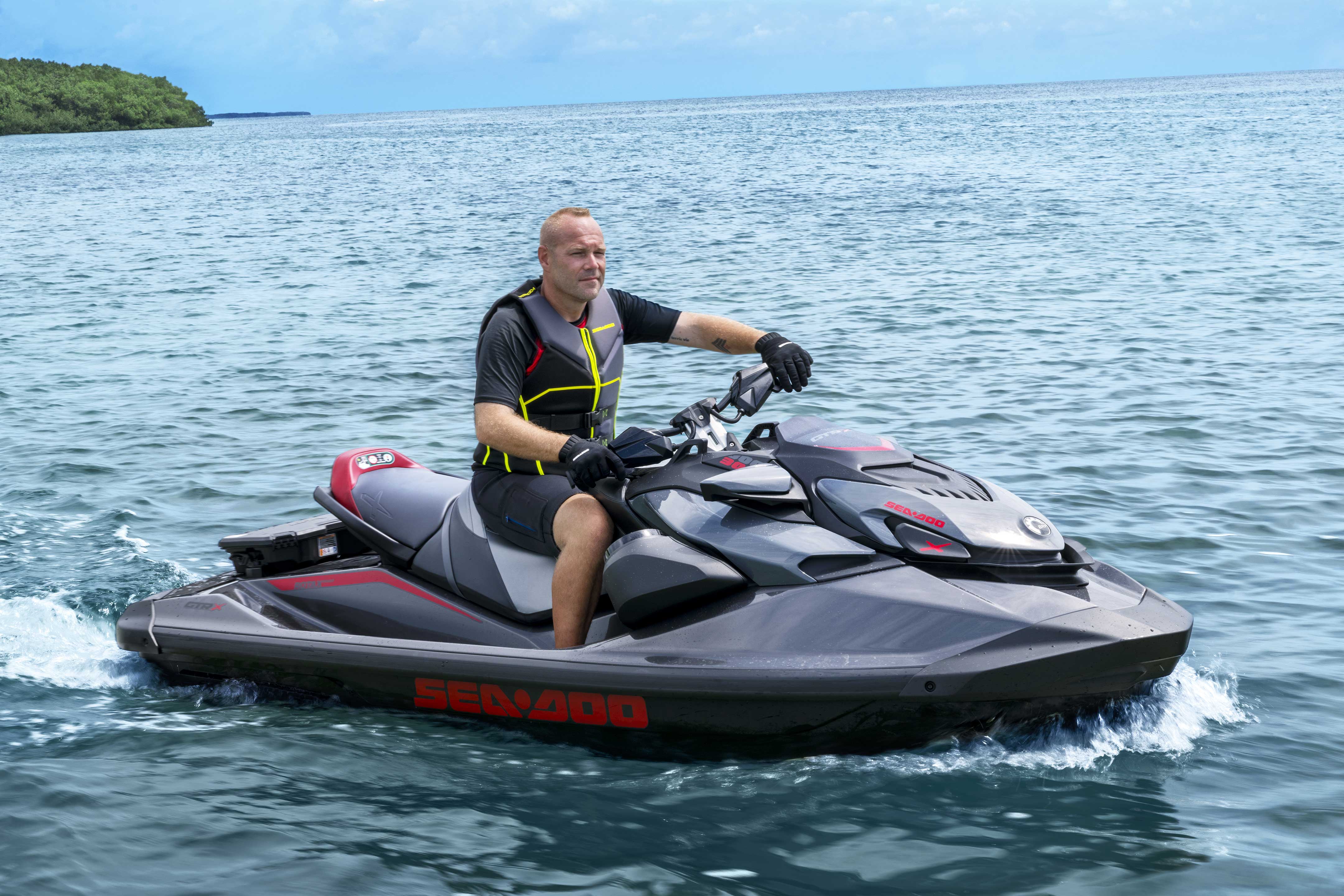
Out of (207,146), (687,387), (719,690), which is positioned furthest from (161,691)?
(207,146)

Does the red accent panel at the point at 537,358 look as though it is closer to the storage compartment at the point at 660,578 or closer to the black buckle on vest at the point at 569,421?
the black buckle on vest at the point at 569,421

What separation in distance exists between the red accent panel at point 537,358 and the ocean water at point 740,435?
1215 millimetres

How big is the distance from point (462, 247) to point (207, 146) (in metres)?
64.7

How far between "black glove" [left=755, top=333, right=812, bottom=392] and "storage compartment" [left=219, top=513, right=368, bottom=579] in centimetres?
185

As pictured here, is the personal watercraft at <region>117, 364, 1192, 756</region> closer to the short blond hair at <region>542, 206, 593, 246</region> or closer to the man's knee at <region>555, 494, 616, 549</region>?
the man's knee at <region>555, 494, 616, 549</region>

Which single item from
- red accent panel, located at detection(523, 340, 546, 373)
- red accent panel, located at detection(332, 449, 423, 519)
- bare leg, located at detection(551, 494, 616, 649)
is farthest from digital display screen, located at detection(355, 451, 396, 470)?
bare leg, located at detection(551, 494, 616, 649)

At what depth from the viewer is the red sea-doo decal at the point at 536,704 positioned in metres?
3.75

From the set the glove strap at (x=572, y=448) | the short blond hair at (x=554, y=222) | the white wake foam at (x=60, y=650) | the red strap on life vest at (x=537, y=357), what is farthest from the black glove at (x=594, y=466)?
the white wake foam at (x=60, y=650)

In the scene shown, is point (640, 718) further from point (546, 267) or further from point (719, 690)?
point (546, 267)

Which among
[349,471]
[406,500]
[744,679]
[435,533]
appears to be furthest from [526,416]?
[744,679]

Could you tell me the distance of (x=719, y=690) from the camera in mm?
3568

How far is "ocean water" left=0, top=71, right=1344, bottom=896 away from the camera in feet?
11.2

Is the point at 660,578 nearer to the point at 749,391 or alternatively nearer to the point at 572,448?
the point at 572,448

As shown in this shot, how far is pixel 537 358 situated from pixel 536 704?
112 cm
